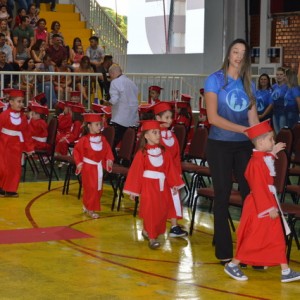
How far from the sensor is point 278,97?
16250 millimetres

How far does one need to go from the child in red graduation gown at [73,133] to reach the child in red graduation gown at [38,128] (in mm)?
575

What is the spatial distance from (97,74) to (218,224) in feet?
34.7

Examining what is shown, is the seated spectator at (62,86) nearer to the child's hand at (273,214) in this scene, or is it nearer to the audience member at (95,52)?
the audience member at (95,52)

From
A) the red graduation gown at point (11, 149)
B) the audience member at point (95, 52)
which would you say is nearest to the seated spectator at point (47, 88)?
the audience member at point (95, 52)

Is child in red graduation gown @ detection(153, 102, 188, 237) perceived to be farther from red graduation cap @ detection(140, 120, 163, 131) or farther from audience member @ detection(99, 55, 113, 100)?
audience member @ detection(99, 55, 113, 100)

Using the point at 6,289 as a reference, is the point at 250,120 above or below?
above

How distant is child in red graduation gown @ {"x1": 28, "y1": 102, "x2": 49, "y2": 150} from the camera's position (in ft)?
46.1

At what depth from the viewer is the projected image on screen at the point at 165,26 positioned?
80.5 ft

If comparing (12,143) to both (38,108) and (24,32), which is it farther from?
(24,32)

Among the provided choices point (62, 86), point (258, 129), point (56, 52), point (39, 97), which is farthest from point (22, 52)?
point (258, 129)

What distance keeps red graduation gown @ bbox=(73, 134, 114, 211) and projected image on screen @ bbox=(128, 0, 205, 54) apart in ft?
45.0

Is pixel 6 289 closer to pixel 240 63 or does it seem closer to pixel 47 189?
pixel 240 63

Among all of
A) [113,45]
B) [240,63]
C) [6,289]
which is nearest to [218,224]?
[240,63]

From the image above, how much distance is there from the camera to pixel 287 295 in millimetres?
7066
